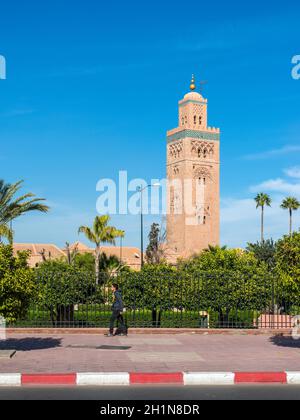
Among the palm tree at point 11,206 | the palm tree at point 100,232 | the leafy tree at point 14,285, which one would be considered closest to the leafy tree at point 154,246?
the palm tree at point 100,232

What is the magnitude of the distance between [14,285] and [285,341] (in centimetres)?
727

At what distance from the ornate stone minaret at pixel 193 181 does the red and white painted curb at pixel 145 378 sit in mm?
85491

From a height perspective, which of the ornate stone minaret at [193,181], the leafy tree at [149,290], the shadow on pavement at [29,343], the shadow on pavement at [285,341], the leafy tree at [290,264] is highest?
the ornate stone minaret at [193,181]

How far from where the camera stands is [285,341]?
53.3ft

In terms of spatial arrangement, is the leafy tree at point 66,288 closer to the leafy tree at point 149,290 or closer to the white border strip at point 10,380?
the leafy tree at point 149,290

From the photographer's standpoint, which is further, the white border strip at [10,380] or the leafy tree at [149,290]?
the leafy tree at [149,290]

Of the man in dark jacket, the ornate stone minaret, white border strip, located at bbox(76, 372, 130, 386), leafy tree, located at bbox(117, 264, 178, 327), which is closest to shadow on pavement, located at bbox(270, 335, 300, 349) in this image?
leafy tree, located at bbox(117, 264, 178, 327)

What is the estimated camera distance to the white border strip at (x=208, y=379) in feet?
32.1

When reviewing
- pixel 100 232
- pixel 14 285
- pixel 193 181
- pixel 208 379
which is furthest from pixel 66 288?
pixel 193 181

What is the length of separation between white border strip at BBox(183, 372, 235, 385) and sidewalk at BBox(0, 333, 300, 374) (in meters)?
0.72

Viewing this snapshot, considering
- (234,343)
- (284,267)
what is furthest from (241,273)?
(284,267)

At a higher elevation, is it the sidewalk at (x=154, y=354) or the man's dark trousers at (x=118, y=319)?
the man's dark trousers at (x=118, y=319)
